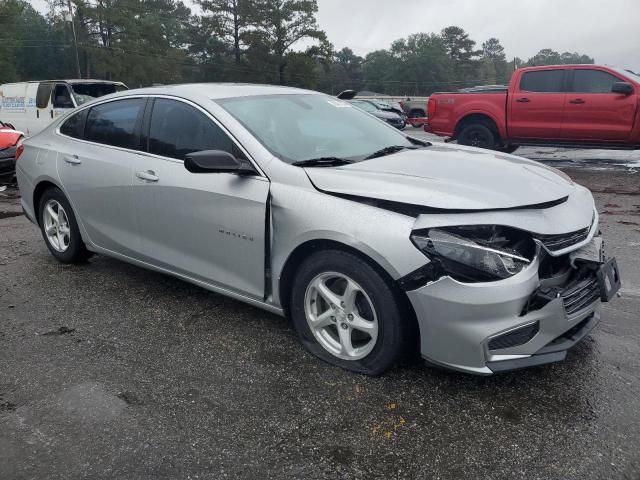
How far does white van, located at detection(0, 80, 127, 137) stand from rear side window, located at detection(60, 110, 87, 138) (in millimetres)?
10128

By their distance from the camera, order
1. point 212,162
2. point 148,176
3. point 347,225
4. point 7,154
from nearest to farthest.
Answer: point 347,225, point 212,162, point 148,176, point 7,154

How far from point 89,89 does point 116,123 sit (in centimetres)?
1173

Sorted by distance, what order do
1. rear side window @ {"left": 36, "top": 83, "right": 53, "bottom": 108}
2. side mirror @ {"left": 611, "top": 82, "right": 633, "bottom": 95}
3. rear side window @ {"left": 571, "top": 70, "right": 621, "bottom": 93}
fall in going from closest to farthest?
side mirror @ {"left": 611, "top": 82, "right": 633, "bottom": 95}, rear side window @ {"left": 571, "top": 70, "right": 621, "bottom": 93}, rear side window @ {"left": 36, "top": 83, "right": 53, "bottom": 108}

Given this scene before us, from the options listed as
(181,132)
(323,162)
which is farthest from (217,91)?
(323,162)

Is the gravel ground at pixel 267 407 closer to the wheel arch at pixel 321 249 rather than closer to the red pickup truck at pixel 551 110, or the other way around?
the wheel arch at pixel 321 249

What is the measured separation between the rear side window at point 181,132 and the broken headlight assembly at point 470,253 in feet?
4.44

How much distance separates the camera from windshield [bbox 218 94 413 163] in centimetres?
350

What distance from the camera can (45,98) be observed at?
14.9 m

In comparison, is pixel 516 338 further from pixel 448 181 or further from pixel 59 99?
pixel 59 99

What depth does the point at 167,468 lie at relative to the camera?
2377mm

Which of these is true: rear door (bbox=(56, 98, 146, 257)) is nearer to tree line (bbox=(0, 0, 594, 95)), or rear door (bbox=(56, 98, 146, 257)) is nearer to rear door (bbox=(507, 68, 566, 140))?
rear door (bbox=(507, 68, 566, 140))

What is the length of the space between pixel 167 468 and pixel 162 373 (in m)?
0.84

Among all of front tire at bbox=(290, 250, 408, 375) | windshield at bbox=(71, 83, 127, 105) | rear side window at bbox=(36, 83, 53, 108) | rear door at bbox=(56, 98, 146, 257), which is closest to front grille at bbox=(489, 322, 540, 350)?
front tire at bbox=(290, 250, 408, 375)

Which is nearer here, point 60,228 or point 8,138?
point 60,228
